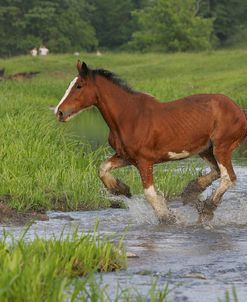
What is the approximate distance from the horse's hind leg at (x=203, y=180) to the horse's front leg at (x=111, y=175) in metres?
0.94

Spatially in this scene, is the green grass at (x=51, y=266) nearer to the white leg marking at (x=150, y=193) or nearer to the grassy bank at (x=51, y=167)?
the white leg marking at (x=150, y=193)

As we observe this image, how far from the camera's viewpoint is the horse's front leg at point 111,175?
34.8ft

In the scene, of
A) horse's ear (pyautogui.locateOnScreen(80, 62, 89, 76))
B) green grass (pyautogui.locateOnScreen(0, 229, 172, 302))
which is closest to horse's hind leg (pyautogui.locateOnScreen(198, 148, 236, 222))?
horse's ear (pyautogui.locateOnScreen(80, 62, 89, 76))

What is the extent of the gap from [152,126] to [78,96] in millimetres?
899

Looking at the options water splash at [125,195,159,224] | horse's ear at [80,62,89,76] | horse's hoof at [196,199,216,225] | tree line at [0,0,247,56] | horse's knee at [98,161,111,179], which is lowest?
tree line at [0,0,247,56]

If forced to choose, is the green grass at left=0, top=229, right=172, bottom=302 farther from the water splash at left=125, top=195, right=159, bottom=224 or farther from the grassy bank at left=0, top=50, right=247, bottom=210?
the grassy bank at left=0, top=50, right=247, bottom=210

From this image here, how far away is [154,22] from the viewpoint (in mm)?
73750

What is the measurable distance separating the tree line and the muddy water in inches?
2353

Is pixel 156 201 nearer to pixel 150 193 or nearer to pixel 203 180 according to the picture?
pixel 150 193

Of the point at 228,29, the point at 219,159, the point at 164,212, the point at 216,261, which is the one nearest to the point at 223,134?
the point at 219,159

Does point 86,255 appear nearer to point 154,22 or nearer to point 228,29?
point 154,22

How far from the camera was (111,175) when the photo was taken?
10797 mm

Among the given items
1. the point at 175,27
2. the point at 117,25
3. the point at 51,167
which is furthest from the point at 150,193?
the point at 117,25

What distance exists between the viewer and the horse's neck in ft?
34.4
